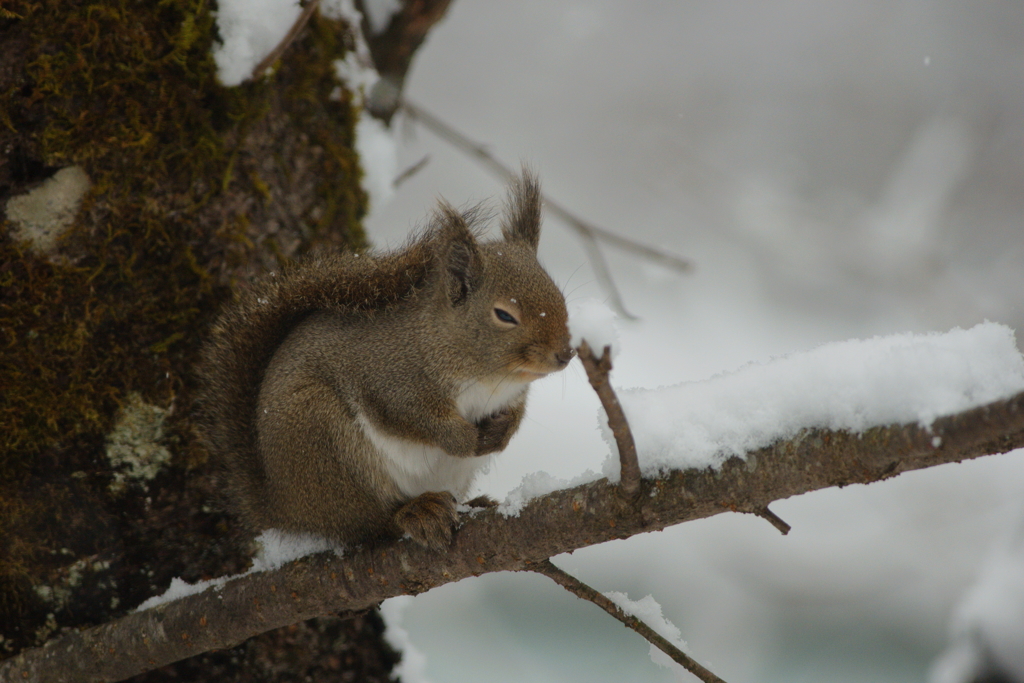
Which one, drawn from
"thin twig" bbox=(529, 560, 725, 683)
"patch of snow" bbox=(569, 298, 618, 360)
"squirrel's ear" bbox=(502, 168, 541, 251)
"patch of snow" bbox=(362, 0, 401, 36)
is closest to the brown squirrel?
"squirrel's ear" bbox=(502, 168, 541, 251)

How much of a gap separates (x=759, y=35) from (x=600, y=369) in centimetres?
357

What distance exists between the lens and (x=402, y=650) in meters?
1.92

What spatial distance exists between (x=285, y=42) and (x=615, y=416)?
→ 4.00ft

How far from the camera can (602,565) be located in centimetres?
255

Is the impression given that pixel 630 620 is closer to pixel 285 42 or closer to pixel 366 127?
pixel 285 42

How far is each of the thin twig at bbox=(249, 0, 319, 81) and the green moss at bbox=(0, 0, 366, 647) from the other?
7 cm

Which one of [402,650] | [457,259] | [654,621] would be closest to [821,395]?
[654,621]

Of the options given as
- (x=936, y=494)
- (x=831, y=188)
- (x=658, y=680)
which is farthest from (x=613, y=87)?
(x=658, y=680)

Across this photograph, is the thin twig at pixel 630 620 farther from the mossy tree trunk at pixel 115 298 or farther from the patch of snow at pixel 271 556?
the mossy tree trunk at pixel 115 298

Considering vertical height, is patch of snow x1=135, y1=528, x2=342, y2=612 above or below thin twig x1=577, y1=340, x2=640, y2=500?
below

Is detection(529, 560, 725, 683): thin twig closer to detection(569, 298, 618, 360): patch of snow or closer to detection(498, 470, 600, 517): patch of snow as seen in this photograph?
detection(498, 470, 600, 517): patch of snow

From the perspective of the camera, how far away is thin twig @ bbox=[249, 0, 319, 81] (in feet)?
5.29

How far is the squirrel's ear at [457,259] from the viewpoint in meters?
1.79

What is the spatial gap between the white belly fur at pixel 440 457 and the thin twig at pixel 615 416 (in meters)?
0.63
